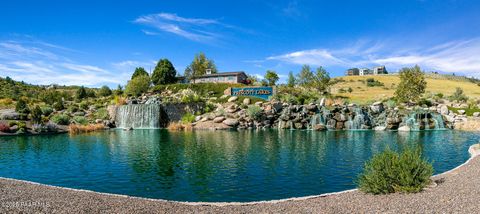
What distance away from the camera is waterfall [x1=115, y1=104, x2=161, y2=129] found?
6131 centimetres

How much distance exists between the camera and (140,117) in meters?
61.8

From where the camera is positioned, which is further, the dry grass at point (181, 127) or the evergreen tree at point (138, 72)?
the evergreen tree at point (138, 72)

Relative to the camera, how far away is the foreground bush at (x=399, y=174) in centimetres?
1230

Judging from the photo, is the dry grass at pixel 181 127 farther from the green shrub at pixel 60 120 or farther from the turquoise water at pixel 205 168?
the turquoise water at pixel 205 168

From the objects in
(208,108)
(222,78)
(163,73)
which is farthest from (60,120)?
(222,78)

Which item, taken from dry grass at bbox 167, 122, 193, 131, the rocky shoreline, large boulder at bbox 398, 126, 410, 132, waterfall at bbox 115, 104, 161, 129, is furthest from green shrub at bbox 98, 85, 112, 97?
large boulder at bbox 398, 126, 410, 132

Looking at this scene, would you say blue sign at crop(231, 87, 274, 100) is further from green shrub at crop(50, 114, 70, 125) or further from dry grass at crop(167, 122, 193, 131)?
green shrub at crop(50, 114, 70, 125)

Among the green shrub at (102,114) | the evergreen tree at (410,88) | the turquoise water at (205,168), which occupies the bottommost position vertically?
the turquoise water at (205,168)

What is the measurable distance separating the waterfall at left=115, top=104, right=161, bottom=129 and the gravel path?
1906 inches

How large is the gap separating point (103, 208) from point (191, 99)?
192ft

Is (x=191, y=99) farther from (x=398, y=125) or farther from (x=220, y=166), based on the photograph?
(x=220, y=166)

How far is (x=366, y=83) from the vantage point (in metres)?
132

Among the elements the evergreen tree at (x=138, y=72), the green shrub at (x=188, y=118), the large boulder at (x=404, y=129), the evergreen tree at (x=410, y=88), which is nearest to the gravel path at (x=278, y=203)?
the large boulder at (x=404, y=129)

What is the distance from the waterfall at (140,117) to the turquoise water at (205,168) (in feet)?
98.7
